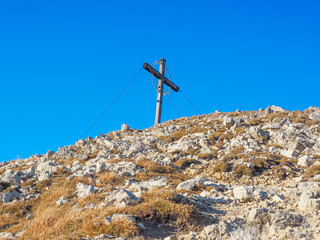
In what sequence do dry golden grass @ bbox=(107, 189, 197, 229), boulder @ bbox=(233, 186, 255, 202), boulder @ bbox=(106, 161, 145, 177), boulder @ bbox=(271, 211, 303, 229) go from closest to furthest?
boulder @ bbox=(271, 211, 303, 229), dry golden grass @ bbox=(107, 189, 197, 229), boulder @ bbox=(233, 186, 255, 202), boulder @ bbox=(106, 161, 145, 177)

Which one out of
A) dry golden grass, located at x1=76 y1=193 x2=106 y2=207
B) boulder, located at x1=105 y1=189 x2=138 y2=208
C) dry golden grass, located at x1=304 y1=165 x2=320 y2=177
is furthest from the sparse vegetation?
boulder, located at x1=105 y1=189 x2=138 y2=208

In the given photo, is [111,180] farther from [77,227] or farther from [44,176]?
[77,227]

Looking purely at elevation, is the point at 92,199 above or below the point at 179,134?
below

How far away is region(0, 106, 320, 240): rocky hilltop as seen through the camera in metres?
8.08

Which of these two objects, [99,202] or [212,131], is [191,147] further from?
[99,202]

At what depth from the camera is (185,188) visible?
469 inches

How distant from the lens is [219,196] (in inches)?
440

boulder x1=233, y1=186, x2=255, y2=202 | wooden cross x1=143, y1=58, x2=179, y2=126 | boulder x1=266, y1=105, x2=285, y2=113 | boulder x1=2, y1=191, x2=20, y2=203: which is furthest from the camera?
wooden cross x1=143, y1=58, x2=179, y2=126

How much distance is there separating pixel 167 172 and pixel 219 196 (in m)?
4.90

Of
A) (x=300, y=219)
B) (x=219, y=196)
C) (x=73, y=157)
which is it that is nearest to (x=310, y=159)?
(x=219, y=196)

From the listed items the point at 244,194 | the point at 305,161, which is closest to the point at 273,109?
the point at 305,161

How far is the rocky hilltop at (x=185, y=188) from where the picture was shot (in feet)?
26.5

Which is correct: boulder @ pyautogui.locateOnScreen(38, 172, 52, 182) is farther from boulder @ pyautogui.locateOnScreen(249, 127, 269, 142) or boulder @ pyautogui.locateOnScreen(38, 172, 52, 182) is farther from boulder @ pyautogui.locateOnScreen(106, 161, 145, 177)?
boulder @ pyautogui.locateOnScreen(249, 127, 269, 142)

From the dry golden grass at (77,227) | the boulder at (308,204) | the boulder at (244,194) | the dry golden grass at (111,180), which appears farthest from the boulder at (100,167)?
the boulder at (308,204)
